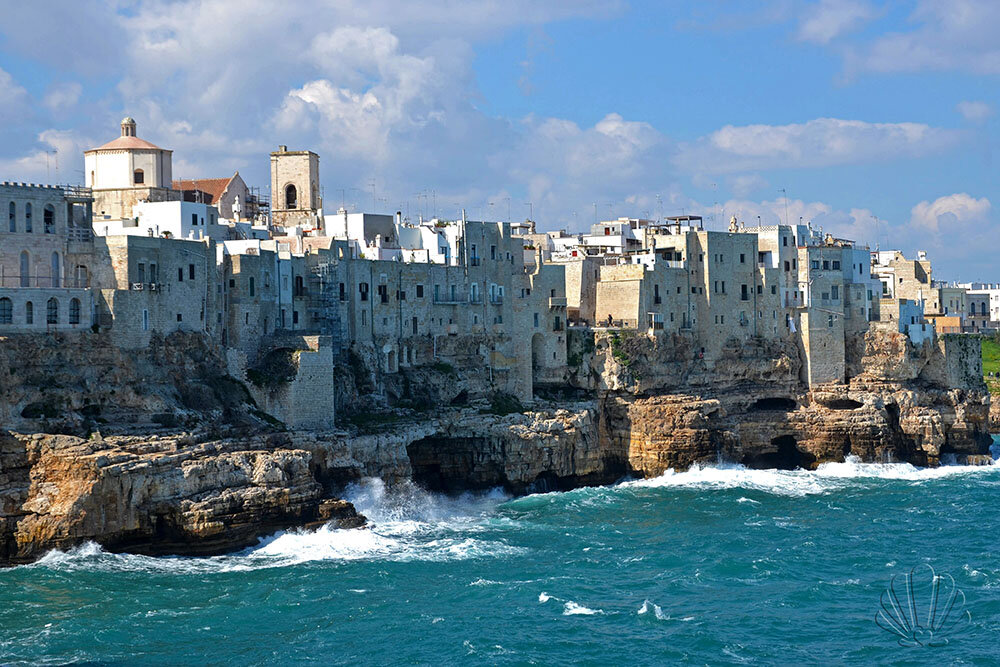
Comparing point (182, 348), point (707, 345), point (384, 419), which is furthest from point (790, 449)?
point (182, 348)

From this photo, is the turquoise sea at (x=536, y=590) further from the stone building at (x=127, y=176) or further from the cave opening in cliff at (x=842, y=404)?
the stone building at (x=127, y=176)

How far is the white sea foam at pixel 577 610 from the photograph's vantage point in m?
49.1

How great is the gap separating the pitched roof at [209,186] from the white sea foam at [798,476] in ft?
100

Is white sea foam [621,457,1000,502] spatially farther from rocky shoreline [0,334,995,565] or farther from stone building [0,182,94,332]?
stone building [0,182,94,332]

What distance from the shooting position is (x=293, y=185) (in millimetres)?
87000

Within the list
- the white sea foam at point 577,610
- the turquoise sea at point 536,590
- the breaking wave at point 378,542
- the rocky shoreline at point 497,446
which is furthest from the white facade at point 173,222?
the white sea foam at point 577,610

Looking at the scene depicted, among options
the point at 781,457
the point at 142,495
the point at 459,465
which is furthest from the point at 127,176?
the point at 781,457

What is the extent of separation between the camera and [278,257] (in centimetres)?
6706

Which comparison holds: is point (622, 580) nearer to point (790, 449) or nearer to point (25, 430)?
point (25, 430)

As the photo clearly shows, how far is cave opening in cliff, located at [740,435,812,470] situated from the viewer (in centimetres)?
8219

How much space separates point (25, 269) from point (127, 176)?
2095cm

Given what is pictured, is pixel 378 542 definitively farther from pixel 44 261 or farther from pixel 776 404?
pixel 776 404

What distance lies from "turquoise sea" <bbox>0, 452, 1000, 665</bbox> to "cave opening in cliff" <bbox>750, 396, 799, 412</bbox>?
588 inches

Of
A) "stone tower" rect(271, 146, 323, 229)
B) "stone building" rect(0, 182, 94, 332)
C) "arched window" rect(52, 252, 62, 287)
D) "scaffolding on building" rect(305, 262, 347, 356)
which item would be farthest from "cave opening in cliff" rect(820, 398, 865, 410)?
"arched window" rect(52, 252, 62, 287)
